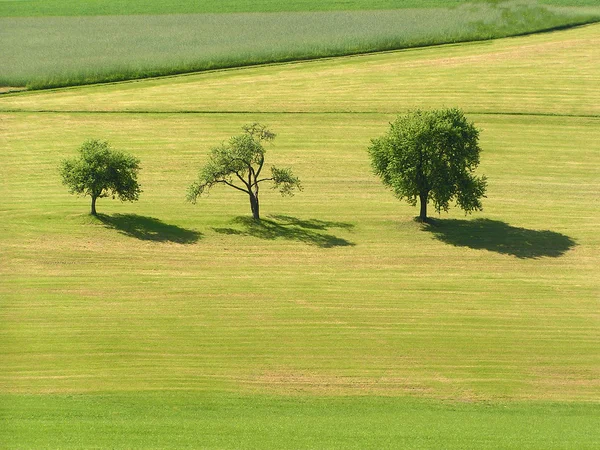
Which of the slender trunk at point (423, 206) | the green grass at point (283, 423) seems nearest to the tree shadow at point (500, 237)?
the slender trunk at point (423, 206)

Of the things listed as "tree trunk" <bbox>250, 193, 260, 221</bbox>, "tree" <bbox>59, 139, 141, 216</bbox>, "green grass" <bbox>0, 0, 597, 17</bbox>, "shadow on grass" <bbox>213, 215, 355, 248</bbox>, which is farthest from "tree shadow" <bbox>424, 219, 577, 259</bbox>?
"green grass" <bbox>0, 0, 597, 17</bbox>

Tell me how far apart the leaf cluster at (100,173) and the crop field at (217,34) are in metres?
39.6

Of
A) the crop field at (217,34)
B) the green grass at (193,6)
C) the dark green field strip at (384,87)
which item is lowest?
the dark green field strip at (384,87)

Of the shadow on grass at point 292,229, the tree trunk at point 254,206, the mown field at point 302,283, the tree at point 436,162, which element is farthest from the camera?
the tree trunk at point 254,206

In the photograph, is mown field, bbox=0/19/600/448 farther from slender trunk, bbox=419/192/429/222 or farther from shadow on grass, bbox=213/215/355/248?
slender trunk, bbox=419/192/429/222

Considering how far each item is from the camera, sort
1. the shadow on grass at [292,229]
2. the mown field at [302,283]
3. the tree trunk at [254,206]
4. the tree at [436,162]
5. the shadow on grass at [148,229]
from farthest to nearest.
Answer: the tree trunk at [254,206] → the tree at [436,162] → the shadow on grass at [292,229] → the shadow on grass at [148,229] → the mown field at [302,283]

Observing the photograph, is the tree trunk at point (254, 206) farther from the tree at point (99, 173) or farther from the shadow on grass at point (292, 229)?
the tree at point (99, 173)

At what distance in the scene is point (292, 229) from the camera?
8344 centimetres

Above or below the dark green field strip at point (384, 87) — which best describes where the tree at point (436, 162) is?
below

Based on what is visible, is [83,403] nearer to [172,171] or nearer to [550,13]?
[172,171]

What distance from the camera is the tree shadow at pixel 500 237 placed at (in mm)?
80062

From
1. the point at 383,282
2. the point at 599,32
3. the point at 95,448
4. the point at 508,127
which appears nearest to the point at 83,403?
the point at 95,448

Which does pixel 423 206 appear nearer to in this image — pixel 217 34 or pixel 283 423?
pixel 283 423

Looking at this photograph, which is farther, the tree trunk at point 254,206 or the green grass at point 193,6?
the green grass at point 193,6
